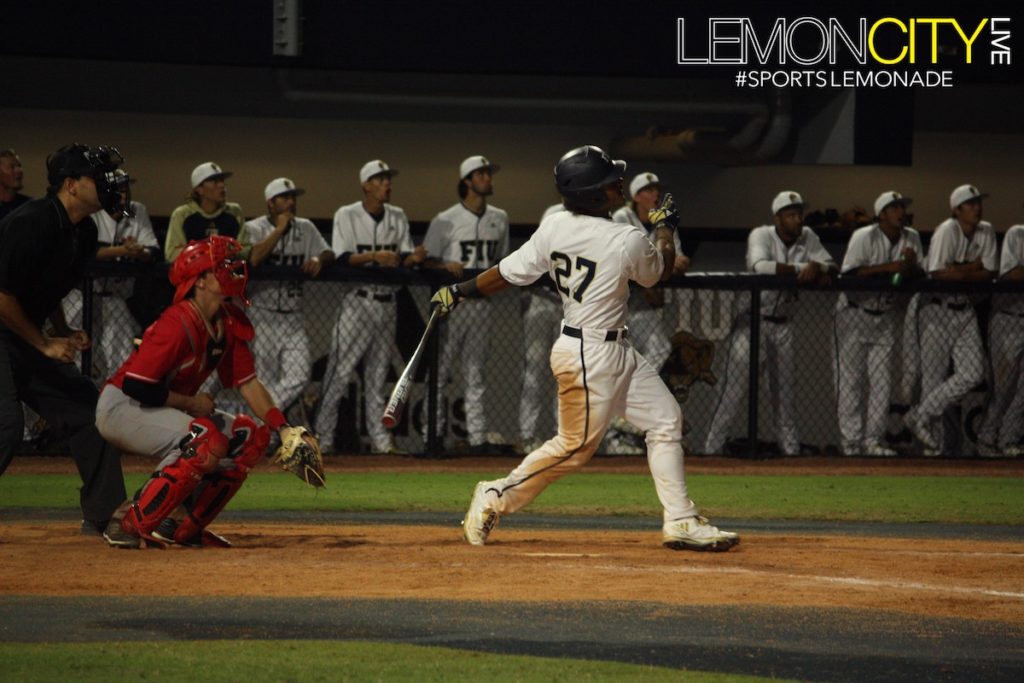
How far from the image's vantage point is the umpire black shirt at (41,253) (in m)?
7.09

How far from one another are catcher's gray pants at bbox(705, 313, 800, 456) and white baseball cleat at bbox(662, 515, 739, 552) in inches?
204

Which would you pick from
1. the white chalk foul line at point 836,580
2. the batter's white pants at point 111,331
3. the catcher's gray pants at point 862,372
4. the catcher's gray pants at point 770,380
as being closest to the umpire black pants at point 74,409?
the white chalk foul line at point 836,580

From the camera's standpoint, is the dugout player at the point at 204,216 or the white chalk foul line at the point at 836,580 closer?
the white chalk foul line at the point at 836,580

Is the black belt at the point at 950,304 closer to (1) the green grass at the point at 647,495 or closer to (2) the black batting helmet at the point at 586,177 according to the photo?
(1) the green grass at the point at 647,495

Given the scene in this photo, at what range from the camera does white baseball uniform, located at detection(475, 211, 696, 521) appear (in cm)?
717

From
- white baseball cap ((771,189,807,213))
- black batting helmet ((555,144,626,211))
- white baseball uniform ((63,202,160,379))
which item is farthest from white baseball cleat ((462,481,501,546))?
white baseball cap ((771,189,807,213))

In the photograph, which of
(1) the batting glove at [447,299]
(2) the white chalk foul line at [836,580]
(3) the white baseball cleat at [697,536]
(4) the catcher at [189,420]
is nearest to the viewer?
(2) the white chalk foul line at [836,580]

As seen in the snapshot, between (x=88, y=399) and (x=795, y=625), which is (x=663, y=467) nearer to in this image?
(x=795, y=625)

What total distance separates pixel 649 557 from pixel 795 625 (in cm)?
153

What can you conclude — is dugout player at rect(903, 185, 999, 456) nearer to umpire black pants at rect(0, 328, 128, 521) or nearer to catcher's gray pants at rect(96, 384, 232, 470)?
catcher's gray pants at rect(96, 384, 232, 470)

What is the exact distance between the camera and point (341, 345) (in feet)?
39.8

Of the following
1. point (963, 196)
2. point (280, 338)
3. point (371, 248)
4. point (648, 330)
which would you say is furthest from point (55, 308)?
point (963, 196)

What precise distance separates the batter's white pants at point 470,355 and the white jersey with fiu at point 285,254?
3.75ft

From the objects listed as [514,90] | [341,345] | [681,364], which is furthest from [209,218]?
[514,90]
